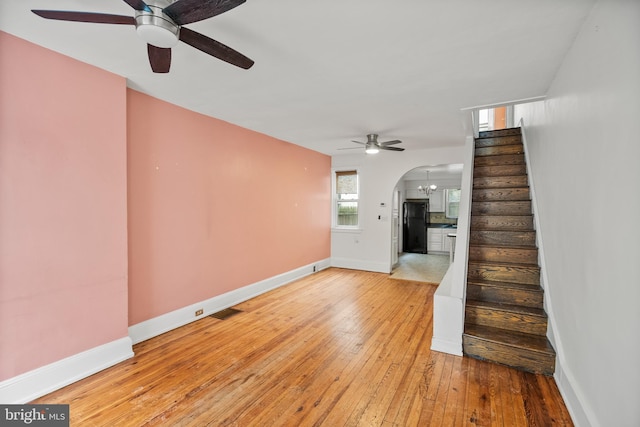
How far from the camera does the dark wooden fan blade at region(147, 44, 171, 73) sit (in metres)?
1.72

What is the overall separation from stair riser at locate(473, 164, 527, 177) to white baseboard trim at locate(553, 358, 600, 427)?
8.82ft

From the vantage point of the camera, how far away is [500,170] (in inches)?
169

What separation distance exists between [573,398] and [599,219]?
4.16 ft

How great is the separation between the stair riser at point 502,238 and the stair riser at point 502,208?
391mm

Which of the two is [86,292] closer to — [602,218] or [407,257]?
[602,218]

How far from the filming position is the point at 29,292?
83.7 inches

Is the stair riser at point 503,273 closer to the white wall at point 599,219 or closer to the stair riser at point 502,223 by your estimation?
the white wall at point 599,219

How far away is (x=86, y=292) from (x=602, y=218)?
3719mm

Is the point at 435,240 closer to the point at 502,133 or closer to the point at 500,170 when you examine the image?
the point at 502,133

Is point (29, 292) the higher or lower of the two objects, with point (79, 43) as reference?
lower

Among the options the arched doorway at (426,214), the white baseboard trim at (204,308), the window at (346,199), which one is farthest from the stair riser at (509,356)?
the arched doorway at (426,214)

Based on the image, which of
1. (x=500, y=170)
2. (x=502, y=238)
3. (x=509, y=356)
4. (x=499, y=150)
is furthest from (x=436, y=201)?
(x=509, y=356)

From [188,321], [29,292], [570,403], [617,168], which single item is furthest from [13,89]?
[570,403]

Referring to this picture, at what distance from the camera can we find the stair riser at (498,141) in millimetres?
4597
